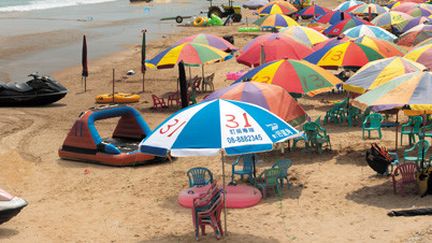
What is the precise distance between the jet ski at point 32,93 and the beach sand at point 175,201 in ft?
13.9

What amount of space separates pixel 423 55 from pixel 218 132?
31.3 feet

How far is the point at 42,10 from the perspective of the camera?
7081 cm

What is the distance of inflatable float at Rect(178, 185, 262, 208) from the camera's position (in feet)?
39.3

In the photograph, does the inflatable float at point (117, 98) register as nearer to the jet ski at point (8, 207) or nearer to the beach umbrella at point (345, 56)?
the beach umbrella at point (345, 56)

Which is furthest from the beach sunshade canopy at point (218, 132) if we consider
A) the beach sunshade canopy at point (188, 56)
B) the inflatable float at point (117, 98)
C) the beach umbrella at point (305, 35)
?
the beach umbrella at point (305, 35)

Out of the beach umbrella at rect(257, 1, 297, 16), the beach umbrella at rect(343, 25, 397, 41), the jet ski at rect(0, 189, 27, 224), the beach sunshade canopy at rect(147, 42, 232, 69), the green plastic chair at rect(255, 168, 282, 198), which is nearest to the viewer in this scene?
the jet ski at rect(0, 189, 27, 224)

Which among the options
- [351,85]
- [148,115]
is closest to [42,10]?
[148,115]

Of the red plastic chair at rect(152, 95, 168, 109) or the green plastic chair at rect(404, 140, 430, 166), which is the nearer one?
the green plastic chair at rect(404, 140, 430, 166)

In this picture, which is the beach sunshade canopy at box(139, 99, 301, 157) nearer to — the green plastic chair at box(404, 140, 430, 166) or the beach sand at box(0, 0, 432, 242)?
the beach sand at box(0, 0, 432, 242)

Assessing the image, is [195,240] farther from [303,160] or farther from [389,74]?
[389,74]

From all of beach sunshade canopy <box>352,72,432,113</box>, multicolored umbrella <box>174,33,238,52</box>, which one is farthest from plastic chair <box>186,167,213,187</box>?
multicolored umbrella <box>174,33,238,52</box>

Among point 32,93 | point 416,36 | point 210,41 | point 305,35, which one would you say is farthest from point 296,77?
point 416,36

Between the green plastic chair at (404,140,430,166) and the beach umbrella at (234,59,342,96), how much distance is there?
90.3 inches

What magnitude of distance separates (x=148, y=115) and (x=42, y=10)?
53.0 meters
